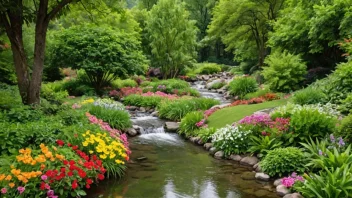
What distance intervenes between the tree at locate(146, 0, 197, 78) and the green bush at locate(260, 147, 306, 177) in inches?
801

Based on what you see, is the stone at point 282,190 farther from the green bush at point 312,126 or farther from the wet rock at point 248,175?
the green bush at point 312,126

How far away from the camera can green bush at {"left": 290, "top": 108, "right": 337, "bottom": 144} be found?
345 inches

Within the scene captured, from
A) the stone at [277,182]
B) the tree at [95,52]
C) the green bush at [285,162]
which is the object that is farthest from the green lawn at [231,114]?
the tree at [95,52]

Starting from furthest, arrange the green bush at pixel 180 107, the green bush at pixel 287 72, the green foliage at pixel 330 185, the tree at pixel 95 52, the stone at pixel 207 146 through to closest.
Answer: the tree at pixel 95 52, the green bush at pixel 287 72, the green bush at pixel 180 107, the stone at pixel 207 146, the green foliage at pixel 330 185

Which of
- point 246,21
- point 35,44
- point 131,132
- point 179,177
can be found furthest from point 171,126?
point 246,21

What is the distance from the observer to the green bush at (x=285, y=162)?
25.6ft

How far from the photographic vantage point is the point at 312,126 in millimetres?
8852

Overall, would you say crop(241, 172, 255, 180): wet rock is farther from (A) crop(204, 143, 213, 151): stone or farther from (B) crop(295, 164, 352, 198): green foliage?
(A) crop(204, 143, 213, 151): stone

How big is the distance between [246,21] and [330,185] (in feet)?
74.3

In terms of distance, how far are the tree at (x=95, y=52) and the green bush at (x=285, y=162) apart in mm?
11890

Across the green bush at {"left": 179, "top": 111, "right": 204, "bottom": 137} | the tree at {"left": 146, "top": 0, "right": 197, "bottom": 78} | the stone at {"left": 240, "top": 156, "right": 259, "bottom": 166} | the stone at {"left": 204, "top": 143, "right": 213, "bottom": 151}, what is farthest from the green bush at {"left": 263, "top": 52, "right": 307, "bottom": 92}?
the tree at {"left": 146, "top": 0, "right": 197, "bottom": 78}

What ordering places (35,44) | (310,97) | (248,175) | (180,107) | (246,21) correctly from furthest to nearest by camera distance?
(246,21)
(180,107)
(310,97)
(35,44)
(248,175)

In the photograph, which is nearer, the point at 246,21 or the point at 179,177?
the point at 179,177

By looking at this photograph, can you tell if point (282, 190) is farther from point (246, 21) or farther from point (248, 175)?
point (246, 21)
